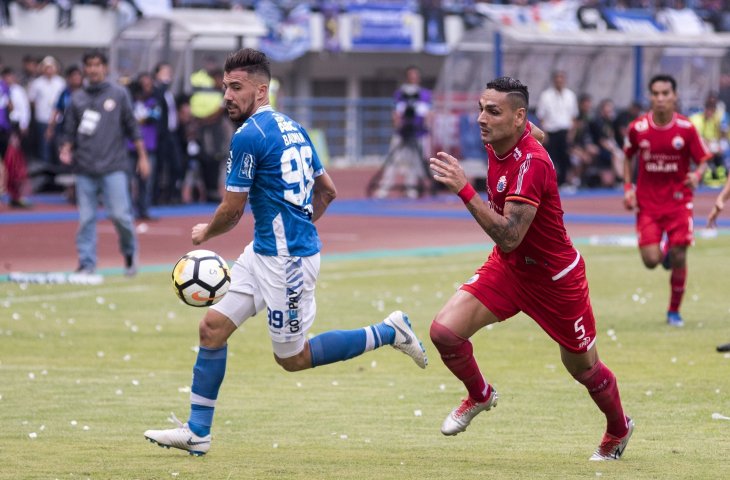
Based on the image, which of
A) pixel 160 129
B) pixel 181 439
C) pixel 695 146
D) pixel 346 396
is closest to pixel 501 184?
pixel 181 439

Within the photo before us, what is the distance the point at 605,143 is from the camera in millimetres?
31422

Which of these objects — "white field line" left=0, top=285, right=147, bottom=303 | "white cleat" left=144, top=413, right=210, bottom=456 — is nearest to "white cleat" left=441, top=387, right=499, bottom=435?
"white cleat" left=144, top=413, right=210, bottom=456

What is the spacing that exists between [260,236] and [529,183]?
1.45 meters

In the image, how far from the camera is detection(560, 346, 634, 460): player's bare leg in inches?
303

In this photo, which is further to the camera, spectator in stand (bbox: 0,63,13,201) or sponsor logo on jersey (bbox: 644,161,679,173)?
spectator in stand (bbox: 0,63,13,201)

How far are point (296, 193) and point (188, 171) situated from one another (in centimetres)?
1923

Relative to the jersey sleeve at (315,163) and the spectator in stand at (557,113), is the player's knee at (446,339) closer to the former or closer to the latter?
the jersey sleeve at (315,163)

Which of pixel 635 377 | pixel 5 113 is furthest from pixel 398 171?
pixel 635 377

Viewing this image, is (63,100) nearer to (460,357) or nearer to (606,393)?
(460,357)

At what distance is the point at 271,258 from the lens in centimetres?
765

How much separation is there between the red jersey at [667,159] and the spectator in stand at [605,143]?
728 inches

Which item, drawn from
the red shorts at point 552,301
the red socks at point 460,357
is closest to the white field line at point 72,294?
the red socks at point 460,357

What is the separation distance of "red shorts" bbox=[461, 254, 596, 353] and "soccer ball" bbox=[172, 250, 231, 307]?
1.43 m

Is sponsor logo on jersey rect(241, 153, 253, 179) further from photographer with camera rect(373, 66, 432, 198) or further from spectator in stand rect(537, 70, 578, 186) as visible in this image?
spectator in stand rect(537, 70, 578, 186)
